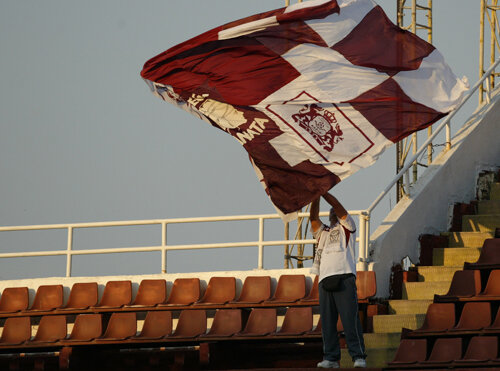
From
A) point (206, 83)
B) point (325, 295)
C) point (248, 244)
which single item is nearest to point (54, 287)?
point (248, 244)

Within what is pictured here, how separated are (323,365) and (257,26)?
10.6 ft

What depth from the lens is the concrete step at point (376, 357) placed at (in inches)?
392

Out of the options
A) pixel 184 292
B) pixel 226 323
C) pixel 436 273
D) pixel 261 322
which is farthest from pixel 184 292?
pixel 436 273

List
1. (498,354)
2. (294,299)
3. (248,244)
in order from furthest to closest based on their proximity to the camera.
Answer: (248,244), (294,299), (498,354)

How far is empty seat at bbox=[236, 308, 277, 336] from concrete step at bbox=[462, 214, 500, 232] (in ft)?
8.33

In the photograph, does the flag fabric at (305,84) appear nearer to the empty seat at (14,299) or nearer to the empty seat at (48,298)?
the empty seat at (48,298)

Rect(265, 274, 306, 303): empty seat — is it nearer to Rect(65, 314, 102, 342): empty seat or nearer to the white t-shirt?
Rect(65, 314, 102, 342): empty seat

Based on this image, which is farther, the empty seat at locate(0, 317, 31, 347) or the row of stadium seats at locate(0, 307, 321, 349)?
the empty seat at locate(0, 317, 31, 347)

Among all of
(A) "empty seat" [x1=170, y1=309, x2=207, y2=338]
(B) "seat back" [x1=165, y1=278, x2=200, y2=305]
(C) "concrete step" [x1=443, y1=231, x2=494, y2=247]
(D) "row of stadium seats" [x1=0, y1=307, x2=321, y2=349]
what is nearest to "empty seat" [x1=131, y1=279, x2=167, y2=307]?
(B) "seat back" [x1=165, y1=278, x2=200, y2=305]

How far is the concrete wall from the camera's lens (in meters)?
11.6

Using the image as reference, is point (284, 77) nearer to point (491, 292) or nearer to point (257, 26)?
point (257, 26)

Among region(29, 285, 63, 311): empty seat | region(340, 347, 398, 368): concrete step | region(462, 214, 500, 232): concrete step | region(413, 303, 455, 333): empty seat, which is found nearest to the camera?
region(413, 303, 455, 333): empty seat

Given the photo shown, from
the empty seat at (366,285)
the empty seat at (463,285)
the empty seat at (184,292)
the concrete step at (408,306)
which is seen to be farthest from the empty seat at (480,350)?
the empty seat at (184,292)

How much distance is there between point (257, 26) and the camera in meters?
10.6
